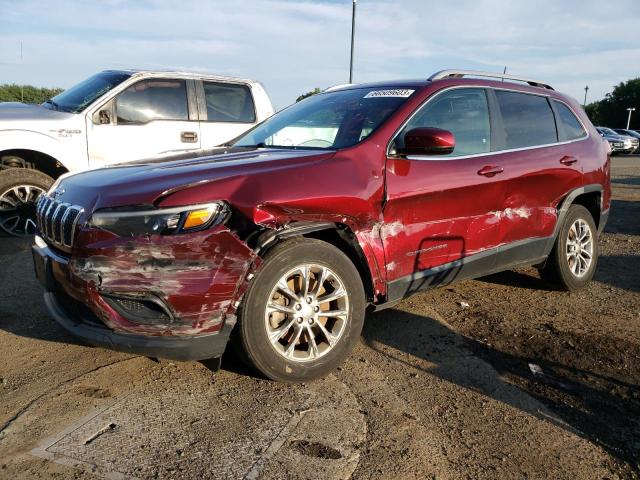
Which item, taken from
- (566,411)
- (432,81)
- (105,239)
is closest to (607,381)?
(566,411)

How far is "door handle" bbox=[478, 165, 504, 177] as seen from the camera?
4.14 meters

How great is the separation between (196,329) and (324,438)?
851 millimetres

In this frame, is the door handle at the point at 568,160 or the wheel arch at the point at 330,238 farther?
the door handle at the point at 568,160

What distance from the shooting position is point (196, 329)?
9.59 ft

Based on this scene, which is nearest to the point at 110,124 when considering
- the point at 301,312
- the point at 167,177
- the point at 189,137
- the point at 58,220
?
the point at 189,137

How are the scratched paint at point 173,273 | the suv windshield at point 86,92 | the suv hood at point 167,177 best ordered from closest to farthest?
the scratched paint at point 173,273 < the suv hood at point 167,177 < the suv windshield at point 86,92

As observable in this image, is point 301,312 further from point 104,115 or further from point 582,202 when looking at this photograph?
point 104,115

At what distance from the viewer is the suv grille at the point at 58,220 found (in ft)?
10.0

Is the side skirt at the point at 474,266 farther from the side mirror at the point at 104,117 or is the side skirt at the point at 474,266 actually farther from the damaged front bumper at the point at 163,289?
the side mirror at the point at 104,117

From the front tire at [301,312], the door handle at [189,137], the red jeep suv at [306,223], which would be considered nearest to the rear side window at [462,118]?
the red jeep suv at [306,223]

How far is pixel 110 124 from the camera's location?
6.82 metres

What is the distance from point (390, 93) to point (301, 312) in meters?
1.83

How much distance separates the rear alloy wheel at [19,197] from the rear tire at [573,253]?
539 centimetres

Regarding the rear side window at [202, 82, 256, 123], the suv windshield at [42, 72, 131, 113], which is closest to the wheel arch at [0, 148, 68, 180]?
the suv windshield at [42, 72, 131, 113]
